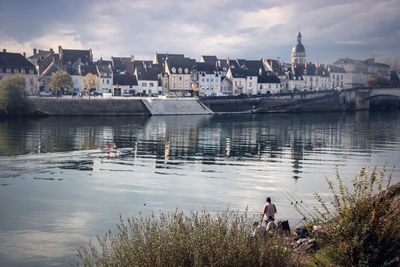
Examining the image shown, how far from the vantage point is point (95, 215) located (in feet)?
80.1

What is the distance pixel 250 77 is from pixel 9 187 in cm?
12094

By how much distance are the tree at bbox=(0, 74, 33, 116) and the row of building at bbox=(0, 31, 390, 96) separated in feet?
79.3

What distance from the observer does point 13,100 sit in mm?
85750

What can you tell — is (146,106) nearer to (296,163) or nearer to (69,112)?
(69,112)

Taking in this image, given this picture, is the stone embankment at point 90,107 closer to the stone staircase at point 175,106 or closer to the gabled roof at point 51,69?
the stone staircase at point 175,106

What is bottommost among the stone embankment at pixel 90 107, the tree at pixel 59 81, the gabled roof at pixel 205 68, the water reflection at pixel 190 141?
the water reflection at pixel 190 141

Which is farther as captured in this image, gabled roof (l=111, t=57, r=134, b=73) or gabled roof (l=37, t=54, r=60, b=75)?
gabled roof (l=111, t=57, r=134, b=73)

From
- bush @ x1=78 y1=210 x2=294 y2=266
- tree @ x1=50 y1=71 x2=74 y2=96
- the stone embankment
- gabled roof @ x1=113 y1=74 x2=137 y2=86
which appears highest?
gabled roof @ x1=113 y1=74 x2=137 y2=86

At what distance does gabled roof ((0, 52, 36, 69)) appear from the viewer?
10969cm

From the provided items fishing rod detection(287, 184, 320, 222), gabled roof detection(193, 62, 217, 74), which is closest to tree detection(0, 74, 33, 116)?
gabled roof detection(193, 62, 217, 74)

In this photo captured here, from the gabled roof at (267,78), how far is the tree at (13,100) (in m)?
82.4

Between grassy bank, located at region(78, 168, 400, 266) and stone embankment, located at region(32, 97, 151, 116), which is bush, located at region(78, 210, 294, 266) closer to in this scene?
grassy bank, located at region(78, 168, 400, 266)

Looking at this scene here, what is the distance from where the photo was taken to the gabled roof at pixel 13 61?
110 metres

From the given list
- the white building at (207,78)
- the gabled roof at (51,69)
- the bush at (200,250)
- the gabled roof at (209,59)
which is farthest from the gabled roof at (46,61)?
the bush at (200,250)
